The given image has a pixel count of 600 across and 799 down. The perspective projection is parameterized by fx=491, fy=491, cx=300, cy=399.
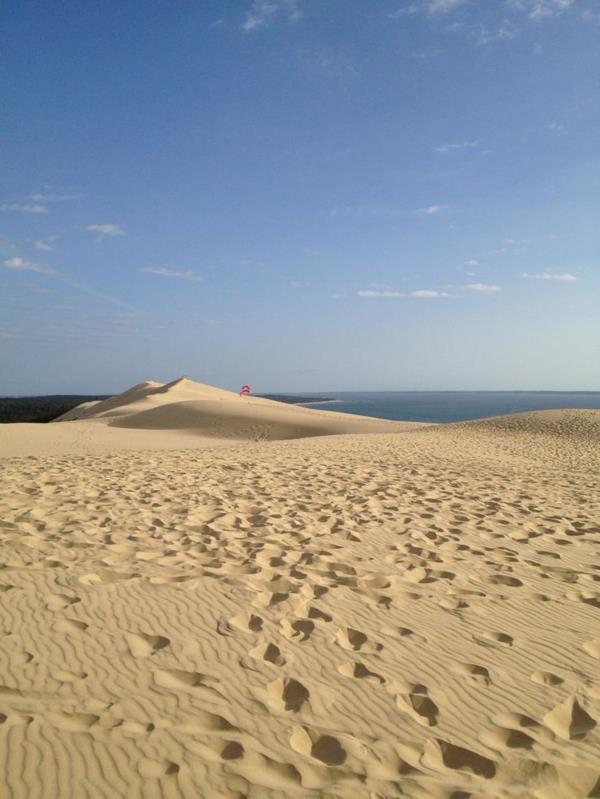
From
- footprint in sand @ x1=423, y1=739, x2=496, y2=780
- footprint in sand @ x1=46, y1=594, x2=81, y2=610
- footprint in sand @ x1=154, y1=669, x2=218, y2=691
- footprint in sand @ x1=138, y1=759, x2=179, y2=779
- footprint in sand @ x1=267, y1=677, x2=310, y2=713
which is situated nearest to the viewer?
footprint in sand @ x1=138, y1=759, x2=179, y2=779

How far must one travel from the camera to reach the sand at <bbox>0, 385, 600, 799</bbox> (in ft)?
8.21

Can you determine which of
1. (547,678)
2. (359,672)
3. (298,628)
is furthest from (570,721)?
(298,628)

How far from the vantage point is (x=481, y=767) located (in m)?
2.56

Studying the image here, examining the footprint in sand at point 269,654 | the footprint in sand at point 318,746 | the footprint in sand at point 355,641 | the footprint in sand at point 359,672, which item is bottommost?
the footprint in sand at point 318,746

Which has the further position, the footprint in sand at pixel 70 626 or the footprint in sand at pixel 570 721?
the footprint in sand at pixel 70 626

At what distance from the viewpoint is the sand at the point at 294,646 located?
250 cm

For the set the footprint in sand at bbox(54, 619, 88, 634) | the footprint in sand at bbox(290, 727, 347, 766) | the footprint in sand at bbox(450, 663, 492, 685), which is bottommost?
the footprint in sand at bbox(450, 663, 492, 685)

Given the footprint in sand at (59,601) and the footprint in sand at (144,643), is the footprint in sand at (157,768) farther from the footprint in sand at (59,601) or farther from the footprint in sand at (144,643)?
the footprint in sand at (59,601)

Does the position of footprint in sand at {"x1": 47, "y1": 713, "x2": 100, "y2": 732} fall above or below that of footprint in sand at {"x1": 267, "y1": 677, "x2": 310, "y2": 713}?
above

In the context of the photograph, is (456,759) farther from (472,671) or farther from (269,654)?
(269,654)

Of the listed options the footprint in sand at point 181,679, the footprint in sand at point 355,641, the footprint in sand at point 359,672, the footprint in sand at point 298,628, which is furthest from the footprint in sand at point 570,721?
the footprint in sand at point 181,679

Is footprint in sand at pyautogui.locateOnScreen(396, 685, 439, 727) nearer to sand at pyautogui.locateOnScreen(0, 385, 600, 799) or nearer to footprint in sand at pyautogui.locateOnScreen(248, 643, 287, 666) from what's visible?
sand at pyautogui.locateOnScreen(0, 385, 600, 799)

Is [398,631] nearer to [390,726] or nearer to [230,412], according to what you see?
[390,726]

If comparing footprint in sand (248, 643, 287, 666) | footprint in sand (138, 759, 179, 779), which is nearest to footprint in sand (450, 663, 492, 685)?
footprint in sand (248, 643, 287, 666)
